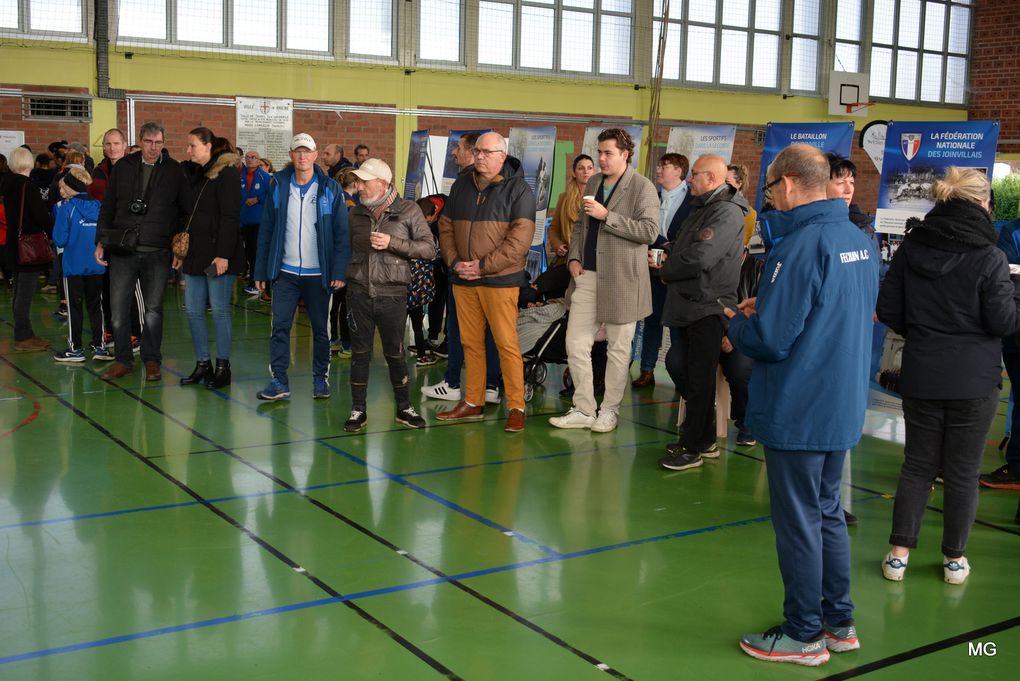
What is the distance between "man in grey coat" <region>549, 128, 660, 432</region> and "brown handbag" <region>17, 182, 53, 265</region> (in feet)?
14.1

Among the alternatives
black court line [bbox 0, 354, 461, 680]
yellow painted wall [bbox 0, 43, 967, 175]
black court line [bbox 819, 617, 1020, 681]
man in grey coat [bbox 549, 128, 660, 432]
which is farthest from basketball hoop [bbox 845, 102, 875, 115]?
black court line [bbox 819, 617, 1020, 681]

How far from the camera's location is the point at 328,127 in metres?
15.4

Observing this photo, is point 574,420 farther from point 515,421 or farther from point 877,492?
point 877,492

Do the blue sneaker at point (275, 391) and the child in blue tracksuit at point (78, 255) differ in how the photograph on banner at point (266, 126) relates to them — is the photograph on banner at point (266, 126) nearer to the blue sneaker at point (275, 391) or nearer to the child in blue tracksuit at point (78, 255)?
the child in blue tracksuit at point (78, 255)

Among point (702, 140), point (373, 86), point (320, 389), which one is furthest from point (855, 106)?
point (320, 389)

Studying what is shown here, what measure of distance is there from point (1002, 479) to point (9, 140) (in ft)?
41.3

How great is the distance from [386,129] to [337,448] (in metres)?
10.7

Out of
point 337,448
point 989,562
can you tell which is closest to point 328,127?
point 337,448

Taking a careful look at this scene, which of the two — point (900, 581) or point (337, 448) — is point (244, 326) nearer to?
point (337, 448)

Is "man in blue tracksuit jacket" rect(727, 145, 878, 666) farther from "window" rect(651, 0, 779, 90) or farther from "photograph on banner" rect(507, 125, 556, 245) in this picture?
"window" rect(651, 0, 779, 90)

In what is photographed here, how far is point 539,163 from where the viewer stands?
31.3ft

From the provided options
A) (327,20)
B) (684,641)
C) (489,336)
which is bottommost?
(684,641)

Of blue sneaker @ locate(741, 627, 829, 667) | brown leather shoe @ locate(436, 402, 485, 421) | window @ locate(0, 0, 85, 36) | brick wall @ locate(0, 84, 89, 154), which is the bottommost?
blue sneaker @ locate(741, 627, 829, 667)

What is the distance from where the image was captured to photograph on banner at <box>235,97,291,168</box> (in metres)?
14.0
